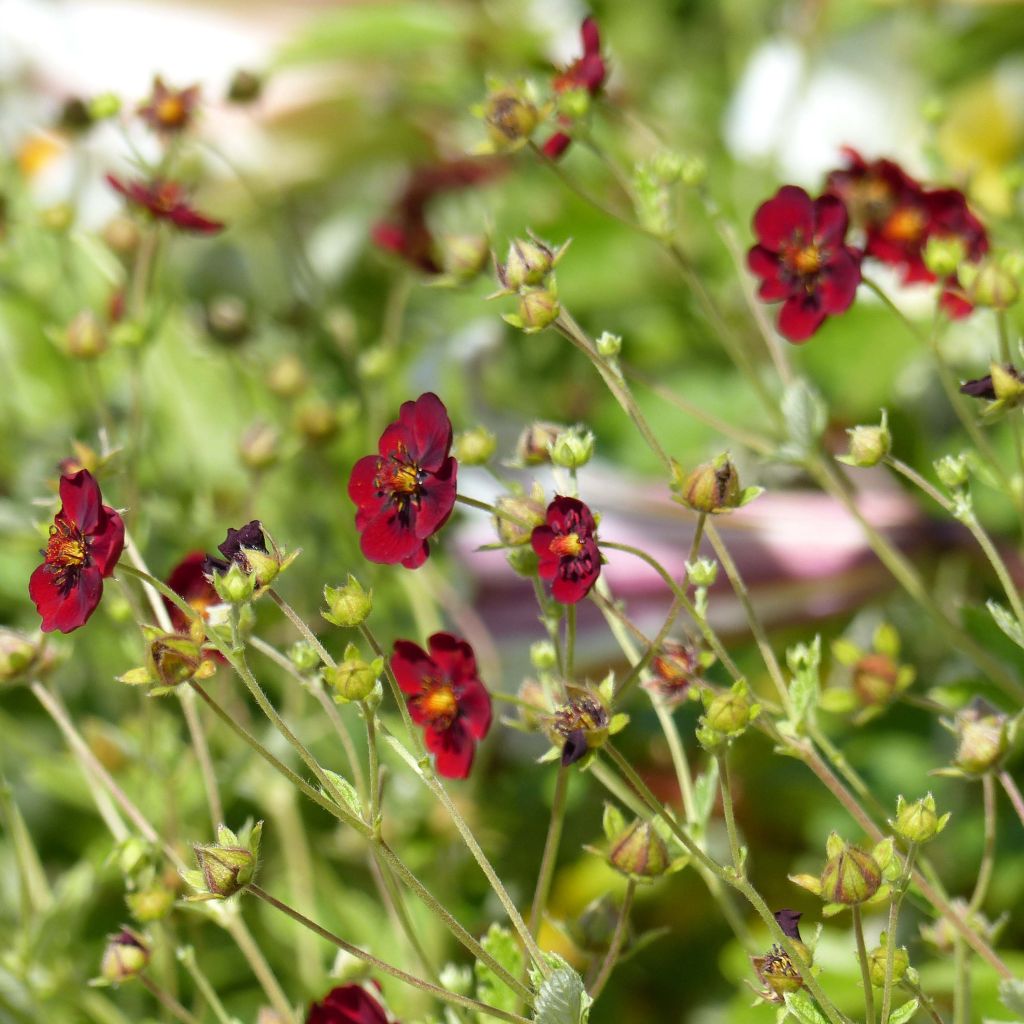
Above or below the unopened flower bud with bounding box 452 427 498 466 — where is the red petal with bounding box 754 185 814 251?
above

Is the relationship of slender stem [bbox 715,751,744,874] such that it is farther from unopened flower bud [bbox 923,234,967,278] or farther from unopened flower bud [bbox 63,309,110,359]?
unopened flower bud [bbox 63,309,110,359]

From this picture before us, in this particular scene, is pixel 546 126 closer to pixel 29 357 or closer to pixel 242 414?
pixel 242 414

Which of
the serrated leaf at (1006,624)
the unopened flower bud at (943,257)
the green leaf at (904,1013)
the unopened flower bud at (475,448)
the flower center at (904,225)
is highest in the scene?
the flower center at (904,225)

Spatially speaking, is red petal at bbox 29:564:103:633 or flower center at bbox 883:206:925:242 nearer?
red petal at bbox 29:564:103:633

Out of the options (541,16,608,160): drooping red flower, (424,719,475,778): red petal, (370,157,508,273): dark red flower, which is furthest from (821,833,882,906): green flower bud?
(370,157,508,273): dark red flower

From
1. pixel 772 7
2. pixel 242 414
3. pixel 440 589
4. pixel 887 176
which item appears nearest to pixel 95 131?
pixel 242 414

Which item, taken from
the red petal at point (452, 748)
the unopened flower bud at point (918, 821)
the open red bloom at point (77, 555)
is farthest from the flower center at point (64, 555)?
the unopened flower bud at point (918, 821)

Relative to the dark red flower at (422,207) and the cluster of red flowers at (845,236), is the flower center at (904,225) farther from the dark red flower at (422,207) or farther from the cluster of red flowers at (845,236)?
the dark red flower at (422,207)
